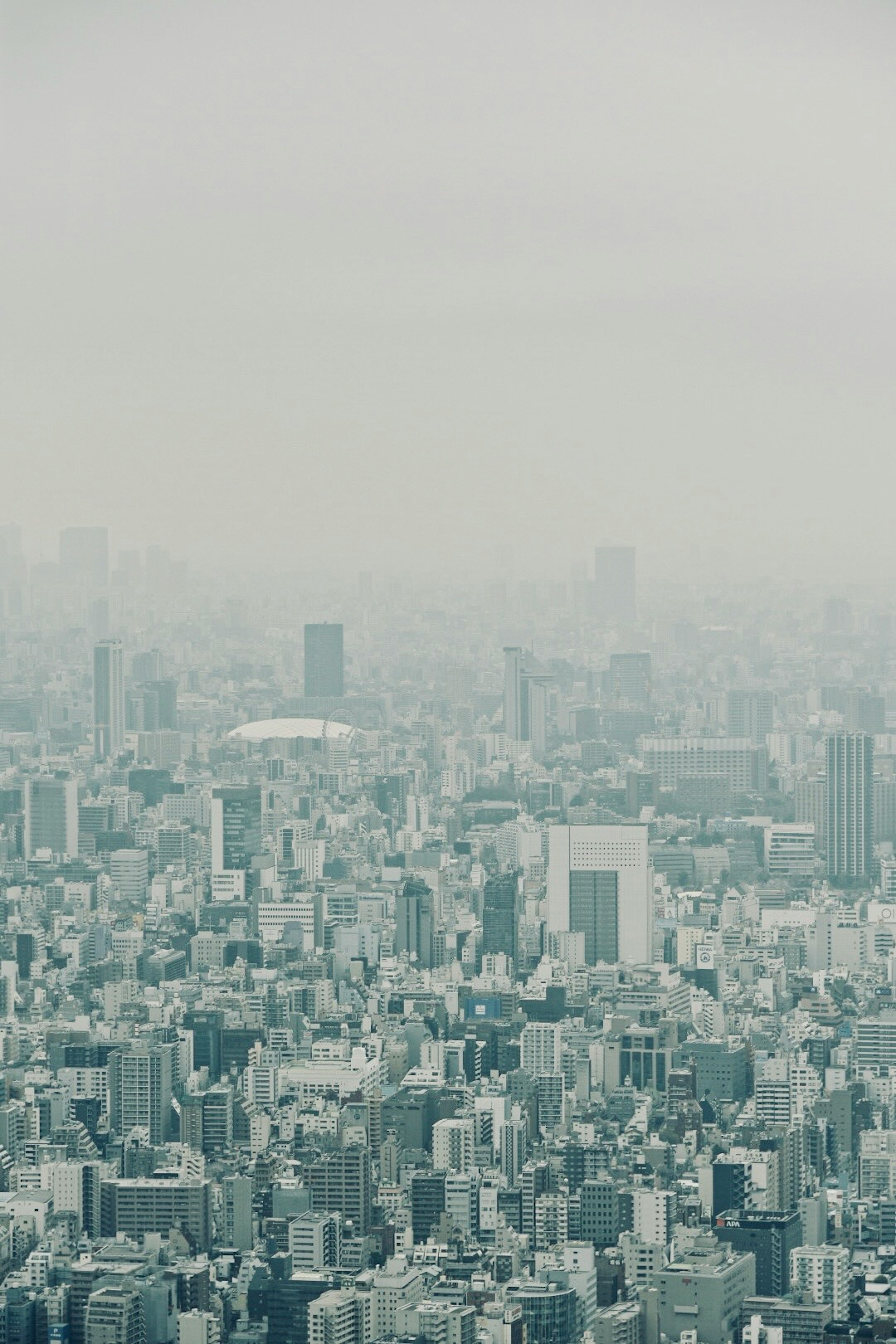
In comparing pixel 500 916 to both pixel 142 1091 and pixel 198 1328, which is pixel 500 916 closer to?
pixel 142 1091

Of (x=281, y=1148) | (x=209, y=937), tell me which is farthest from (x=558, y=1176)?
(x=209, y=937)

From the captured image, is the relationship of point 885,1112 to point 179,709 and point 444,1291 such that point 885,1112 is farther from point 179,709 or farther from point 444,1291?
point 179,709

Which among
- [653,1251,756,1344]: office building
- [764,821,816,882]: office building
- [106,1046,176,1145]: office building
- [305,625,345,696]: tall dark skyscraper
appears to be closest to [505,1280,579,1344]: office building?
[653,1251,756,1344]: office building

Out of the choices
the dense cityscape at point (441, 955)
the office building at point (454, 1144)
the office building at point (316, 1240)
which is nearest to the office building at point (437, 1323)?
the dense cityscape at point (441, 955)

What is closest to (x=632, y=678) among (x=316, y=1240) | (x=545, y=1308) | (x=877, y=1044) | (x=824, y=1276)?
(x=877, y=1044)

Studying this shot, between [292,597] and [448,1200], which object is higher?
[292,597]

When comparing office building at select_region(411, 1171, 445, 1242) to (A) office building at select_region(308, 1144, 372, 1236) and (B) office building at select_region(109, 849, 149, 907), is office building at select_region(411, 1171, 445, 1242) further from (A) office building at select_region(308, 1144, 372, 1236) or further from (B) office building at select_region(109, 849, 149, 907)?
(B) office building at select_region(109, 849, 149, 907)
